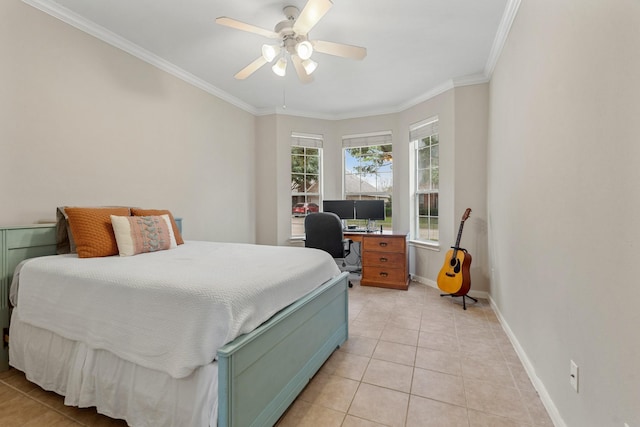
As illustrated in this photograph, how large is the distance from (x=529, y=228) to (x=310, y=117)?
3681mm

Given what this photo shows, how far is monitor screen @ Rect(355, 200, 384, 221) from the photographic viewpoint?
437cm

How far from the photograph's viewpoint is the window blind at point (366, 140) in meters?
4.65

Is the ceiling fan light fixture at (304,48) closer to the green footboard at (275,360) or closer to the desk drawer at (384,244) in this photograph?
the green footboard at (275,360)

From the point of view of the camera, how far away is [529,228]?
1.88 m

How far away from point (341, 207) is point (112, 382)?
11.7ft

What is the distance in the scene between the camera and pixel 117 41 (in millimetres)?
2660

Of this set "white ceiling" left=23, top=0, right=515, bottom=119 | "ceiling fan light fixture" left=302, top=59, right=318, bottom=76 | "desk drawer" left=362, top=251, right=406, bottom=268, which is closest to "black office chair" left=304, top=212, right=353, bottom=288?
"desk drawer" left=362, top=251, right=406, bottom=268

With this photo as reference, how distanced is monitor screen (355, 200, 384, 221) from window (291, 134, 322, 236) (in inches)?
30.7

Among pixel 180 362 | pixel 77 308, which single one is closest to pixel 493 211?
pixel 180 362

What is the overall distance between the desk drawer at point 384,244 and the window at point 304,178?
4.09ft

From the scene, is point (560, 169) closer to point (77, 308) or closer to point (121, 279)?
point (121, 279)

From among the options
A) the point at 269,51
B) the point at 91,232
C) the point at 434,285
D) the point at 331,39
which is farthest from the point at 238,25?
the point at 434,285

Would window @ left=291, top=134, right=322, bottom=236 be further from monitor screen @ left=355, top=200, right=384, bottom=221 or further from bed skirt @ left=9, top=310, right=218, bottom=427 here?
bed skirt @ left=9, top=310, right=218, bottom=427

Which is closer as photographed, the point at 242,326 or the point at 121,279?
the point at 242,326
